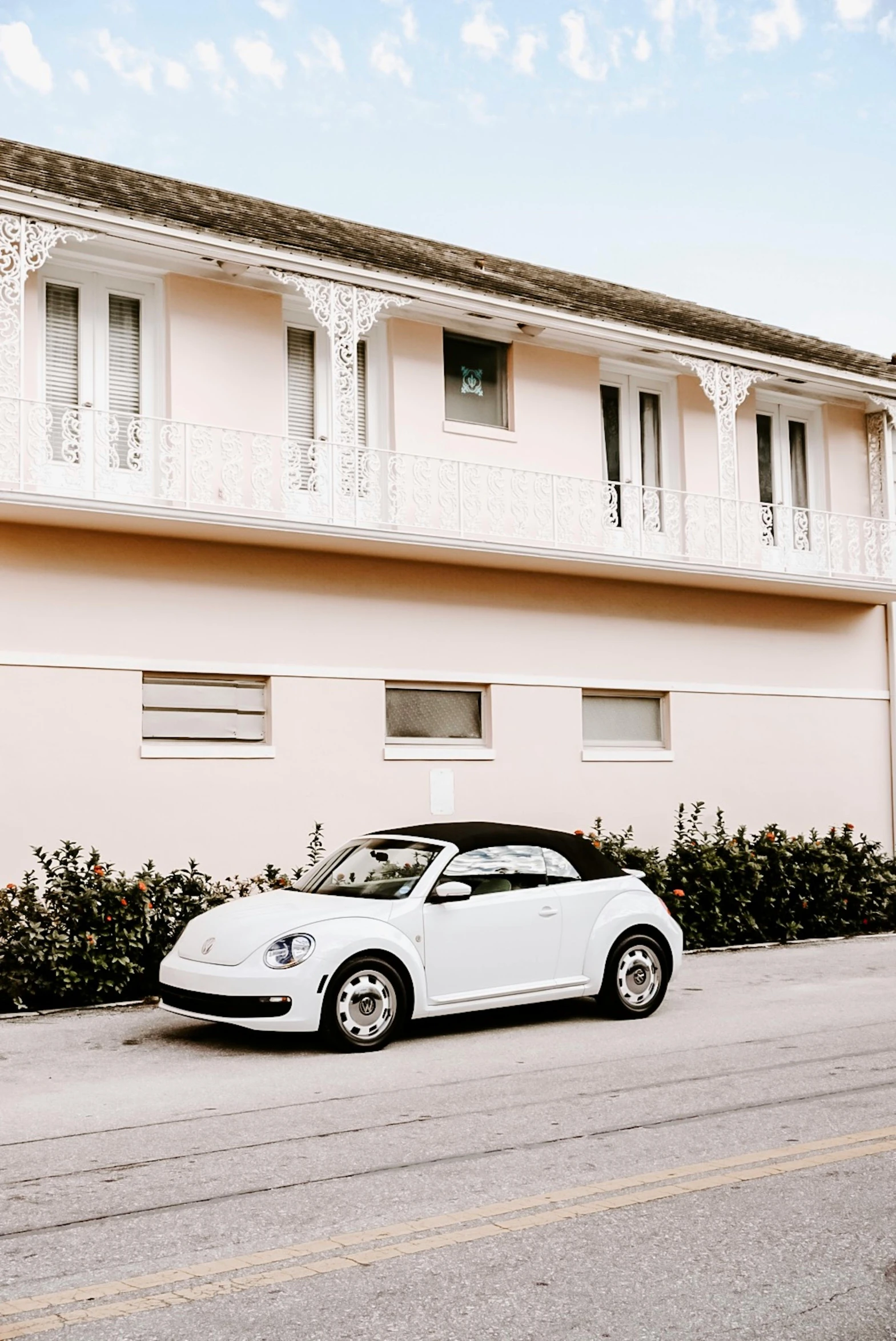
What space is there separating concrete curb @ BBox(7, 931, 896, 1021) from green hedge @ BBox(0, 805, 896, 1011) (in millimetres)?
73

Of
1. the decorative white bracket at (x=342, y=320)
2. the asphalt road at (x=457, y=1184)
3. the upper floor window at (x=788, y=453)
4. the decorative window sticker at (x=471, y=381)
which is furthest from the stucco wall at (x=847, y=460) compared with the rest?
the asphalt road at (x=457, y=1184)

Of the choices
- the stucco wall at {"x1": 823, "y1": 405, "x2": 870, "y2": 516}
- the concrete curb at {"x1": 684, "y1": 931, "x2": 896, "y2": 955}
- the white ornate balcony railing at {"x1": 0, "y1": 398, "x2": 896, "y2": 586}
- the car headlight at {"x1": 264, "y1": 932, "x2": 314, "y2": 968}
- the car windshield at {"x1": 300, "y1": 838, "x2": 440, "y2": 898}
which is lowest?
the concrete curb at {"x1": 684, "y1": 931, "x2": 896, "y2": 955}

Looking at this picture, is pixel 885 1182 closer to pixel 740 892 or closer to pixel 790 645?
pixel 740 892

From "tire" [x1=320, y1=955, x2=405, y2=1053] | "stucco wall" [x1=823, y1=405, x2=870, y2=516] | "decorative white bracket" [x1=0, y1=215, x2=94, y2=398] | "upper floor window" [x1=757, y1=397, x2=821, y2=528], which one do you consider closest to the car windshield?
"tire" [x1=320, y1=955, x2=405, y2=1053]

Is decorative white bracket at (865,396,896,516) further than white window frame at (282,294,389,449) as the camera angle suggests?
Yes

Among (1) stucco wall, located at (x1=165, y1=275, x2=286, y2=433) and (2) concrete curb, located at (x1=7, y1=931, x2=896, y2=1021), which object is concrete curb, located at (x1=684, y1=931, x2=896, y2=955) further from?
(1) stucco wall, located at (x1=165, y1=275, x2=286, y2=433)

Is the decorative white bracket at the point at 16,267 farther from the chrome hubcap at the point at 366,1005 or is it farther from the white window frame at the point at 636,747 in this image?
the white window frame at the point at 636,747

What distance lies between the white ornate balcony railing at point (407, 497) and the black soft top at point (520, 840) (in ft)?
16.1

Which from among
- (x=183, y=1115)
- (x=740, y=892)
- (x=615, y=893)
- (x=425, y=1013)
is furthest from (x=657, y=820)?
(x=183, y=1115)

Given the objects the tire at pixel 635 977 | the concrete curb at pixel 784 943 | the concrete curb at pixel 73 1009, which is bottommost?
the concrete curb at pixel 784 943

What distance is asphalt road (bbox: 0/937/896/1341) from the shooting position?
4348 mm

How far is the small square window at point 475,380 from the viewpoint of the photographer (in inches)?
653

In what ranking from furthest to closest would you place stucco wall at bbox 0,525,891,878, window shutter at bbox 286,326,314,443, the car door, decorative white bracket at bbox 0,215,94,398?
window shutter at bbox 286,326,314,443 < stucco wall at bbox 0,525,891,878 < decorative white bracket at bbox 0,215,94,398 < the car door

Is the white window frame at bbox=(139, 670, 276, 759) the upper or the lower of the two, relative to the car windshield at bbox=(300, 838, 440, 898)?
upper
